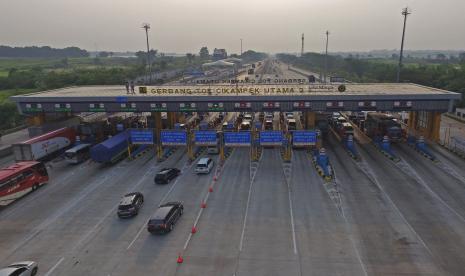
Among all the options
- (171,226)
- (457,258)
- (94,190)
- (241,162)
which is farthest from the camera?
(241,162)

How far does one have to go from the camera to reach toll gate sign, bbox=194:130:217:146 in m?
45.7

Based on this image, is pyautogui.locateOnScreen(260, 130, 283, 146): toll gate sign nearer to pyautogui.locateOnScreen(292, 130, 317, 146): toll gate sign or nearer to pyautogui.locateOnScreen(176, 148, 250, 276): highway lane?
pyautogui.locateOnScreen(292, 130, 317, 146): toll gate sign

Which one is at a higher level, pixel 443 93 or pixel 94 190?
pixel 443 93

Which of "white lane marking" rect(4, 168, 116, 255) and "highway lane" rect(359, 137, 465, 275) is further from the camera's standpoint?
"white lane marking" rect(4, 168, 116, 255)

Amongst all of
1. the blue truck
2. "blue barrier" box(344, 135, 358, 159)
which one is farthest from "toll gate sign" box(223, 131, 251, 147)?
"blue barrier" box(344, 135, 358, 159)

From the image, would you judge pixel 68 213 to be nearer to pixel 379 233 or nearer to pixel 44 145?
pixel 44 145

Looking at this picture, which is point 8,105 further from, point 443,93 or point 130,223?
point 443,93

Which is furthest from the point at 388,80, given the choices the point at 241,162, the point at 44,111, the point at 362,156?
the point at 44,111

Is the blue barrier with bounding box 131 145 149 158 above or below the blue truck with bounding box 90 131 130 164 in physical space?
below

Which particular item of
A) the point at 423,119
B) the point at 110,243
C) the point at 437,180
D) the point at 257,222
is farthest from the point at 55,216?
the point at 423,119

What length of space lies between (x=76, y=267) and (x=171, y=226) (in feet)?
25.1

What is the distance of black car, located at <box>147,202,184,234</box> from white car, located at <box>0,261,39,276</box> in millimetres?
A: 8292

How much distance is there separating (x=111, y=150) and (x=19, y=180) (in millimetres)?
11523

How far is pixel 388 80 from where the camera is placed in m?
117
